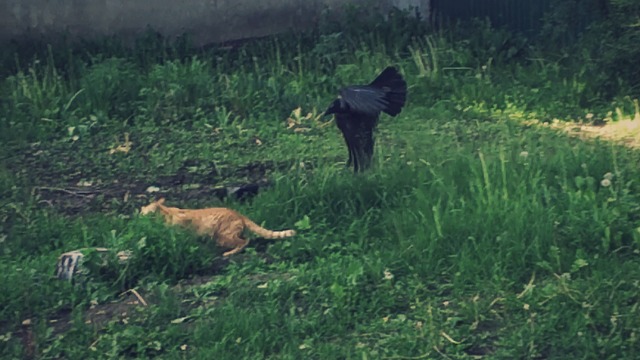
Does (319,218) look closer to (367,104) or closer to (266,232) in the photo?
(266,232)

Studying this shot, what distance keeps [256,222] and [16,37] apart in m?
5.83

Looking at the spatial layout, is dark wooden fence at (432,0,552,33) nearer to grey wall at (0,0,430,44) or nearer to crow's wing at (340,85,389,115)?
grey wall at (0,0,430,44)

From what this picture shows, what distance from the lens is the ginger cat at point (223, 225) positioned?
18.9 ft

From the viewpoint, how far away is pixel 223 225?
19.0 feet

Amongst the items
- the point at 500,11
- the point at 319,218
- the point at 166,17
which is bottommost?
the point at 319,218

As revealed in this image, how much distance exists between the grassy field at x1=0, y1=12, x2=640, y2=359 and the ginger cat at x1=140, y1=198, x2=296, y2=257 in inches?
3.1

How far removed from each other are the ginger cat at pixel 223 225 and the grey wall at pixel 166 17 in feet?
19.1

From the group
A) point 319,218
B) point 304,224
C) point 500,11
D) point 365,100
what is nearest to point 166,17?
point 500,11

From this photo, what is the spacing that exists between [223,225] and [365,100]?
1.28m

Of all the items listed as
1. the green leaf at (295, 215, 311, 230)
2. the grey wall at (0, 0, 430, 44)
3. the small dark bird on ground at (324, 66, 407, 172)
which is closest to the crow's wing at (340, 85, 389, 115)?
the small dark bird on ground at (324, 66, 407, 172)

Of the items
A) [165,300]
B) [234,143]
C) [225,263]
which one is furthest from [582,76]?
[165,300]

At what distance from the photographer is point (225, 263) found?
5.65 m

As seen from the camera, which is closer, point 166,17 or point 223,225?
point 223,225

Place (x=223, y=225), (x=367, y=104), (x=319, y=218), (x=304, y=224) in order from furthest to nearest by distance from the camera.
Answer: (x=367, y=104) → (x=319, y=218) → (x=304, y=224) → (x=223, y=225)
